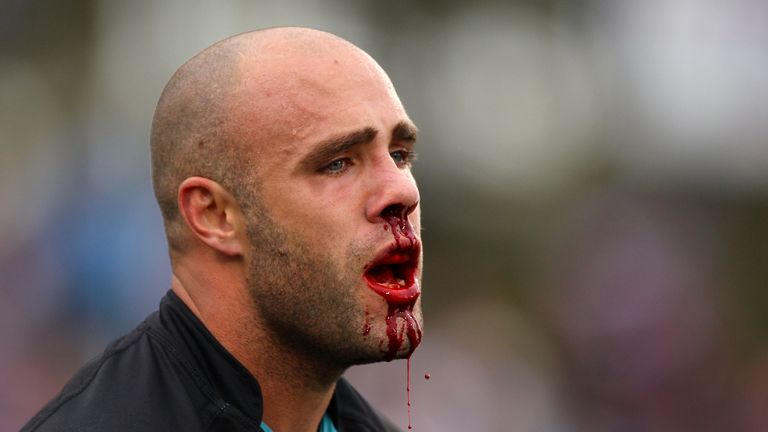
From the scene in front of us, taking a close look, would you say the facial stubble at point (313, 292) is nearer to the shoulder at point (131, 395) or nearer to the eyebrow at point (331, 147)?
the eyebrow at point (331, 147)

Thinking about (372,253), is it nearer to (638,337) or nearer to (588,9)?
(638,337)

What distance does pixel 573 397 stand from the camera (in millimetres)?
8586

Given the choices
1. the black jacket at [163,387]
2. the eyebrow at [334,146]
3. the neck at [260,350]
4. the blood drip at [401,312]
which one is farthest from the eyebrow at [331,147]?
the black jacket at [163,387]

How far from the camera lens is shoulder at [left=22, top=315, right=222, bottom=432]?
281 centimetres

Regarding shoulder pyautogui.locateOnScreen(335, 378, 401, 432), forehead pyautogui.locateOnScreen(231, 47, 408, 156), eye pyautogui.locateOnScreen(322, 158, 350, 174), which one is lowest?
shoulder pyautogui.locateOnScreen(335, 378, 401, 432)

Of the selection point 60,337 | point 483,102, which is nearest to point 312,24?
point 483,102

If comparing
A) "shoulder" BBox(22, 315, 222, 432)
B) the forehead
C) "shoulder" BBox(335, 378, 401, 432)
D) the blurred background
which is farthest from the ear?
the blurred background

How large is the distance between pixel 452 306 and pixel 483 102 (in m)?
2.15

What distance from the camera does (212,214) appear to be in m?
3.23

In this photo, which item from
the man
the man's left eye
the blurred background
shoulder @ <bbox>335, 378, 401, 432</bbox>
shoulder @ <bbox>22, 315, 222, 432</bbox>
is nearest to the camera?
shoulder @ <bbox>22, 315, 222, 432</bbox>

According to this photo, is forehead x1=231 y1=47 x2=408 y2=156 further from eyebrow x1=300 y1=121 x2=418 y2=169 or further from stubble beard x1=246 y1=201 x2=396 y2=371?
stubble beard x1=246 y1=201 x2=396 y2=371

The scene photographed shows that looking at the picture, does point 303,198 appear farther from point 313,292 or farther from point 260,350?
point 260,350

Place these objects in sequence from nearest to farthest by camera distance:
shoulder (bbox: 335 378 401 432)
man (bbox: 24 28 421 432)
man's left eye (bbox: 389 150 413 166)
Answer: man (bbox: 24 28 421 432)
man's left eye (bbox: 389 150 413 166)
shoulder (bbox: 335 378 401 432)

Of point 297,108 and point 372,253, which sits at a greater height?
point 297,108
